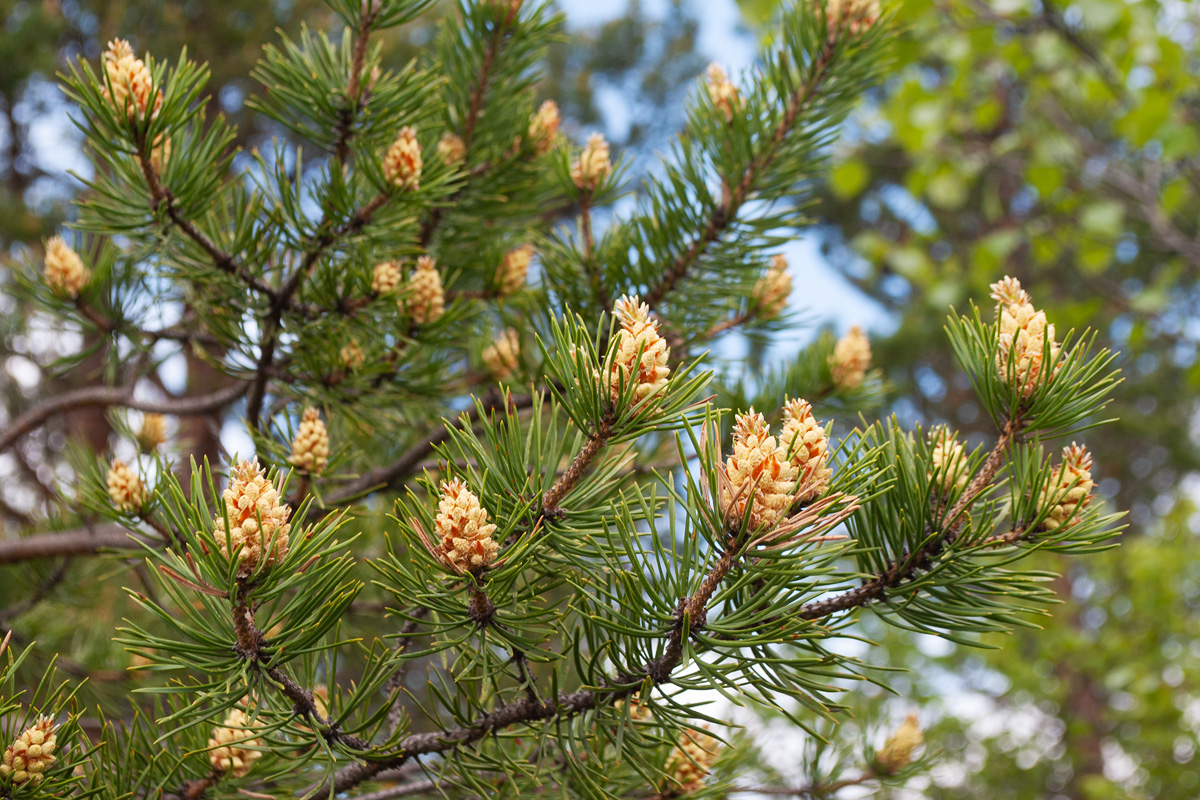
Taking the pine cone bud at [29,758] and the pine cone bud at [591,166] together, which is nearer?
the pine cone bud at [29,758]

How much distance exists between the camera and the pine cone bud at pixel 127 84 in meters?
0.75

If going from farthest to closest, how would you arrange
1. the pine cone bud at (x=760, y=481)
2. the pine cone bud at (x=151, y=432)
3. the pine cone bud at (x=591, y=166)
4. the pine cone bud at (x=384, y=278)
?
the pine cone bud at (x=151, y=432)
the pine cone bud at (x=591, y=166)
the pine cone bud at (x=384, y=278)
the pine cone bud at (x=760, y=481)

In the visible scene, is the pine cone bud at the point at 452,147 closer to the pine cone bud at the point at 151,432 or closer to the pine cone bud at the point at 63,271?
the pine cone bud at the point at 63,271

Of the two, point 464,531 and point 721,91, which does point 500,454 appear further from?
point 721,91

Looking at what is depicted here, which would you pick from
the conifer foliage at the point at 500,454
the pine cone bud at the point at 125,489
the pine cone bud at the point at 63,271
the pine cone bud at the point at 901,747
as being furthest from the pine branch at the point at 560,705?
the pine cone bud at the point at 63,271

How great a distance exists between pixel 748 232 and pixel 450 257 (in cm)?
41

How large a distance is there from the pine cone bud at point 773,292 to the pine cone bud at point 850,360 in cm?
11

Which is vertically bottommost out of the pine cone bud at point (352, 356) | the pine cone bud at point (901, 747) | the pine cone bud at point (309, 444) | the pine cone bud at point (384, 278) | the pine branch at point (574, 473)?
the pine cone bud at point (901, 747)

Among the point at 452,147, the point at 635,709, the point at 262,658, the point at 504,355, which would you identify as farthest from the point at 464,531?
the point at 452,147

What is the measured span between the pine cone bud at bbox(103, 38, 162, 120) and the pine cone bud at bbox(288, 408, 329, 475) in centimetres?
34

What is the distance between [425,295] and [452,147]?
248 millimetres

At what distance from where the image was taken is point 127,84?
2.50ft

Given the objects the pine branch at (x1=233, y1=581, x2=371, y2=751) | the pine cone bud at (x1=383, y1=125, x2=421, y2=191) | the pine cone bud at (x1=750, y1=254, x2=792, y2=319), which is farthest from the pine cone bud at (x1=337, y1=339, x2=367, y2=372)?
the pine cone bud at (x1=750, y1=254, x2=792, y2=319)

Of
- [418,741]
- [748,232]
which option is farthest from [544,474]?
[748,232]
